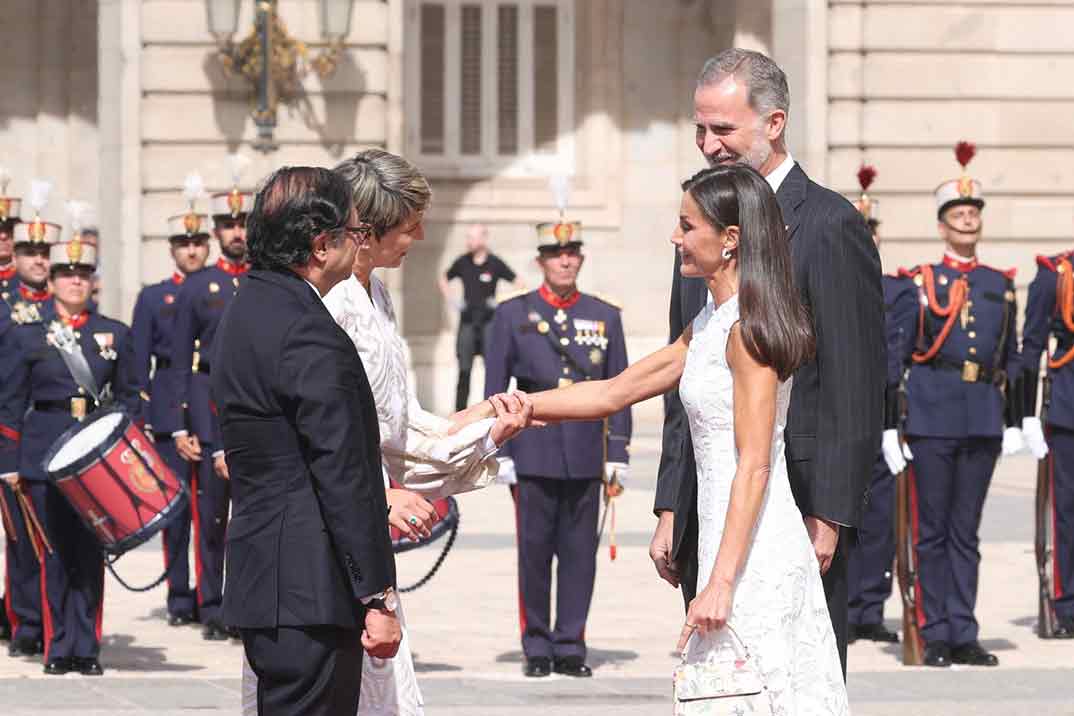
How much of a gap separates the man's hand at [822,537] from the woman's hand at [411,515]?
87 centimetres

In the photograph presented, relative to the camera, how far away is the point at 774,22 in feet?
65.4

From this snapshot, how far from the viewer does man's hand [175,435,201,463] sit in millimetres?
10805

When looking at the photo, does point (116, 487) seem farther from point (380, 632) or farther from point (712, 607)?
point (712, 607)

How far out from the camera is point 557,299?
982cm

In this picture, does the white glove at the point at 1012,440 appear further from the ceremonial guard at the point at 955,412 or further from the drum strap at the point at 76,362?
the drum strap at the point at 76,362

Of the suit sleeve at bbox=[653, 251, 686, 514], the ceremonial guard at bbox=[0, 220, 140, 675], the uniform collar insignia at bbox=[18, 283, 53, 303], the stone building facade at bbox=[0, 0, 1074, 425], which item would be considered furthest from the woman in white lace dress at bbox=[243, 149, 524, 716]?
the stone building facade at bbox=[0, 0, 1074, 425]

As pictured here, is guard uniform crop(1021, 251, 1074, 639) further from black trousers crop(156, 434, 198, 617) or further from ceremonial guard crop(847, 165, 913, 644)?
black trousers crop(156, 434, 198, 617)

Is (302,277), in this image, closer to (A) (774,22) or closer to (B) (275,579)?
(B) (275,579)

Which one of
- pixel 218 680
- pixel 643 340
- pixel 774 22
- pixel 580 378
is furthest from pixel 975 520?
pixel 643 340

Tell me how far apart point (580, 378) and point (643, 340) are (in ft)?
40.4

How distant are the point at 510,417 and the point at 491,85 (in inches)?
653

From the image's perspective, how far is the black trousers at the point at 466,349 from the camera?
20812 millimetres

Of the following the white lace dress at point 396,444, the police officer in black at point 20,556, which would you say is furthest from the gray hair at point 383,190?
the police officer in black at point 20,556

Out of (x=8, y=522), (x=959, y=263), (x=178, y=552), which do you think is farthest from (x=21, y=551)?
(x=959, y=263)
